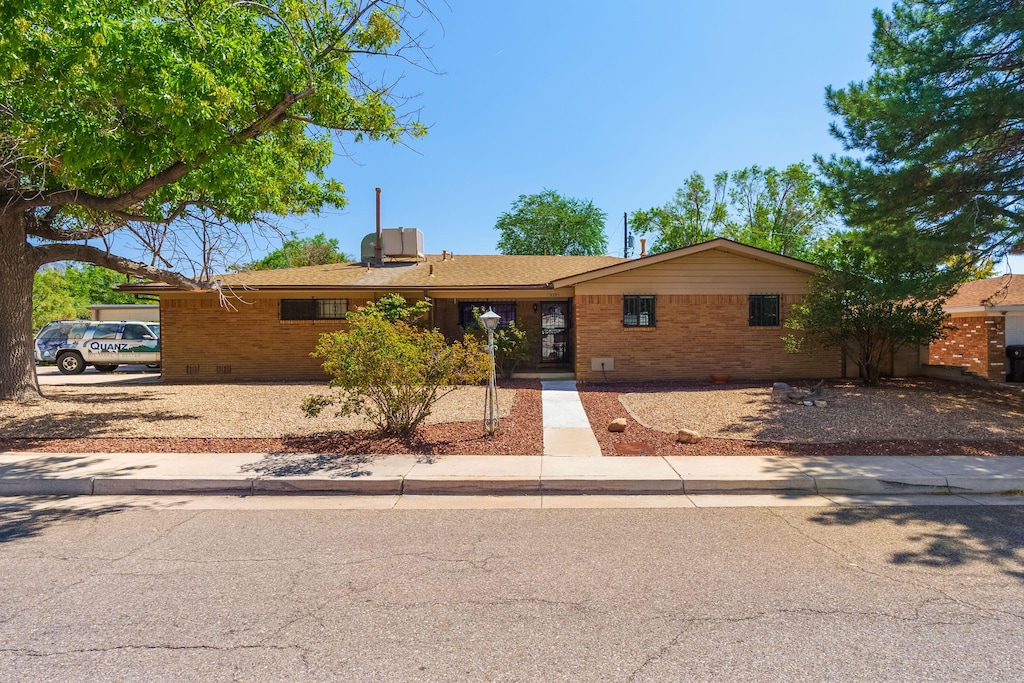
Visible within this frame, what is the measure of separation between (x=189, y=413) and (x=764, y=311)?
13.8 meters

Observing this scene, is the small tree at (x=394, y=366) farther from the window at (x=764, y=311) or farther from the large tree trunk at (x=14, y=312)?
the window at (x=764, y=311)

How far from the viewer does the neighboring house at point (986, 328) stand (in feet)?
52.4

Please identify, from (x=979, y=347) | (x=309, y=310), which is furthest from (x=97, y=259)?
(x=979, y=347)

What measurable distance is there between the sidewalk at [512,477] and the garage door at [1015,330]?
1150cm

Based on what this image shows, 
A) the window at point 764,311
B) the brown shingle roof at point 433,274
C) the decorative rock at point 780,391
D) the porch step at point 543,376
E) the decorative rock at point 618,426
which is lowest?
the decorative rock at point 618,426

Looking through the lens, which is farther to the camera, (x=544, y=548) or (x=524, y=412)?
(x=524, y=412)

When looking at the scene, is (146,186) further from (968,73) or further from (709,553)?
(968,73)

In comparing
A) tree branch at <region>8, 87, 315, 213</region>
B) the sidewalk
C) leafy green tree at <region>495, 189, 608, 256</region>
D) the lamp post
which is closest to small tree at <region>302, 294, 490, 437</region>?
the lamp post

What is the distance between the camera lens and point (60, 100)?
7.88 metres

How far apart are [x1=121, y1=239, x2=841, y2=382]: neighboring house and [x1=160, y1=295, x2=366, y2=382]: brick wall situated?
3 centimetres

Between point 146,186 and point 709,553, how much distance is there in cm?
1040

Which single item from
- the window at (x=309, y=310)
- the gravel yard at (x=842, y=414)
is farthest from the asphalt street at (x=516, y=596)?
the window at (x=309, y=310)

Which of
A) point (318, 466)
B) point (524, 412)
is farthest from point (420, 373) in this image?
point (524, 412)

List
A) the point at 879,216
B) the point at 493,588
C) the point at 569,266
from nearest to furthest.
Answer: the point at 493,588, the point at 879,216, the point at 569,266
